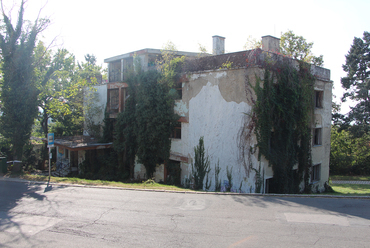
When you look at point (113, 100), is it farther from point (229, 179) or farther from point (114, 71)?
point (229, 179)

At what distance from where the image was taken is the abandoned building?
14359 millimetres

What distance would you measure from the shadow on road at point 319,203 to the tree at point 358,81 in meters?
29.0

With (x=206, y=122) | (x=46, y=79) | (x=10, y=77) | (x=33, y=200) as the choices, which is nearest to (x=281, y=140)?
(x=206, y=122)

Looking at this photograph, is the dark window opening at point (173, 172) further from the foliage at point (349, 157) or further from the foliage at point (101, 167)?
the foliage at point (349, 157)

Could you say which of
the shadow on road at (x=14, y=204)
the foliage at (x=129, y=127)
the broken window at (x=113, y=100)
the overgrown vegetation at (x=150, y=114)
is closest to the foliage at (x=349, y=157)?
the overgrown vegetation at (x=150, y=114)

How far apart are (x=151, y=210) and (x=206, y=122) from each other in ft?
27.3

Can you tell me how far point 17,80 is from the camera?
15.9m

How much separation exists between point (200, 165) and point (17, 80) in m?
12.3

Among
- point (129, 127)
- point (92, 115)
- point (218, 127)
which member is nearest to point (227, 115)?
point (218, 127)

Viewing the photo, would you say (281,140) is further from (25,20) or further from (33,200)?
(25,20)

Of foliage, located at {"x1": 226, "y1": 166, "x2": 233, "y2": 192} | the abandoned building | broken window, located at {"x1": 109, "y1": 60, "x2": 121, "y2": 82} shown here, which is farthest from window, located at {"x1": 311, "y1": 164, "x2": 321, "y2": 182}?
broken window, located at {"x1": 109, "y1": 60, "x2": 121, "y2": 82}

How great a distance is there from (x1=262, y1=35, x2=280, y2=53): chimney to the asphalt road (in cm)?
1020

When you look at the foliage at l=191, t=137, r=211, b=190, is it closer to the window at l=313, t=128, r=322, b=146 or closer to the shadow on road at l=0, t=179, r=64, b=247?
the shadow on road at l=0, t=179, r=64, b=247

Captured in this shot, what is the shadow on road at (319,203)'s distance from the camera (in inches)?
330
